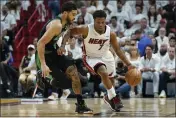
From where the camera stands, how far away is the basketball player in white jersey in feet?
26.7

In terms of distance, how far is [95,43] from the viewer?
841 centimetres

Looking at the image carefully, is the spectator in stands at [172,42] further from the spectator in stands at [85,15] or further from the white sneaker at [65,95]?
the spectator in stands at [85,15]

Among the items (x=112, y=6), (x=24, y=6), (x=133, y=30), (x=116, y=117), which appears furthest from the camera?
(x=24, y=6)

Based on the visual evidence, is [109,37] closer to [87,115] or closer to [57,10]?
[87,115]

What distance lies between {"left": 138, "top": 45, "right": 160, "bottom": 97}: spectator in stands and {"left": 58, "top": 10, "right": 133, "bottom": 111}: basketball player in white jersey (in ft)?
16.7

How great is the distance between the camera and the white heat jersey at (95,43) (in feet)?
27.3

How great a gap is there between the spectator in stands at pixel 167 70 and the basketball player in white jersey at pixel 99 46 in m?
5.10

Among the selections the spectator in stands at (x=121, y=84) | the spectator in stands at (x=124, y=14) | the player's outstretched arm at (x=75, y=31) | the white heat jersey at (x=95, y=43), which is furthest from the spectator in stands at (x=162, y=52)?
the player's outstretched arm at (x=75, y=31)

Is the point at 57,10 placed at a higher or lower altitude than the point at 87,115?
higher

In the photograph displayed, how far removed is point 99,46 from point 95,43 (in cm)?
9

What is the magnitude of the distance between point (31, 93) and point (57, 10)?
6070 mm

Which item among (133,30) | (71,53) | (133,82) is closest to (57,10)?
(133,30)

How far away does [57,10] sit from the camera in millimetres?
19109

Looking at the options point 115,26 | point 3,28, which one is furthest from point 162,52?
point 3,28
